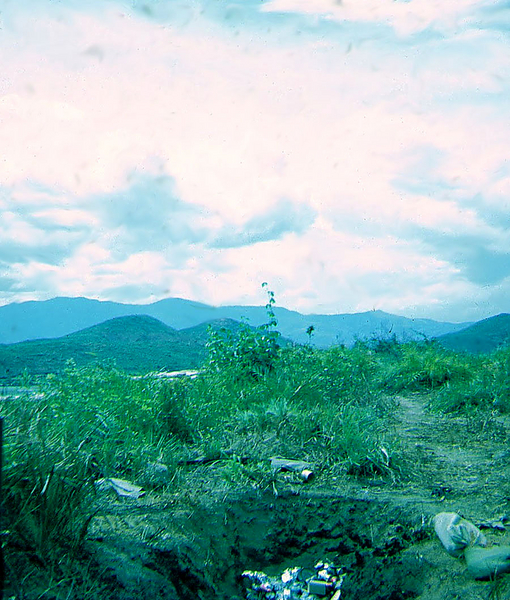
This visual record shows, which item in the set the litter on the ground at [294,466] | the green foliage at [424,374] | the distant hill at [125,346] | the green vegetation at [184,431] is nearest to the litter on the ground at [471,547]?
the green vegetation at [184,431]

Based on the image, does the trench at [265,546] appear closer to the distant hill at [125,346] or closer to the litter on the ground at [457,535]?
the litter on the ground at [457,535]

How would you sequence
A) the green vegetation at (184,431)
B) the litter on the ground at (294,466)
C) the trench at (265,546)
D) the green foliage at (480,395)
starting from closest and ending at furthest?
the green vegetation at (184,431)
the trench at (265,546)
the litter on the ground at (294,466)
the green foliage at (480,395)

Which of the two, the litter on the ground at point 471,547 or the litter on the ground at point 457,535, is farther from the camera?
the litter on the ground at point 457,535

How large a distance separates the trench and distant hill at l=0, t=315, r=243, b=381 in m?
8.46

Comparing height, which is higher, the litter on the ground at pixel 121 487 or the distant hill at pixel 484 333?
the distant hill at pixel 484 333

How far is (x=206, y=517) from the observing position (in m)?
3.69

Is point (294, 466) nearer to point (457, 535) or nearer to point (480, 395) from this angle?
point (457, 535)

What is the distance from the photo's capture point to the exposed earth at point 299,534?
2.97 meters

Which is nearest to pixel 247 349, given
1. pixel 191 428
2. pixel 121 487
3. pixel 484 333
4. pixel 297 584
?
pixel 191 428

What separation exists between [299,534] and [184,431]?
6.57ft

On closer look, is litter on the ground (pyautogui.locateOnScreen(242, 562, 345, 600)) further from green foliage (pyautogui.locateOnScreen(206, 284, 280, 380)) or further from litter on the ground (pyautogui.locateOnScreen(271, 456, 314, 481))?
green foliage (pyautogui.locateOnScreen(206, 284, 280, 380))

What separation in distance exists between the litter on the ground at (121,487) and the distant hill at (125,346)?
27.1ft

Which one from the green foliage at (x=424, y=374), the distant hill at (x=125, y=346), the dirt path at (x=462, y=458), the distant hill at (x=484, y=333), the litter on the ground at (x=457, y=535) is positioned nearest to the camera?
the litter on the ground at (x=457, y=535)

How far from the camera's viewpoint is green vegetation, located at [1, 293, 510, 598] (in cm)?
273
